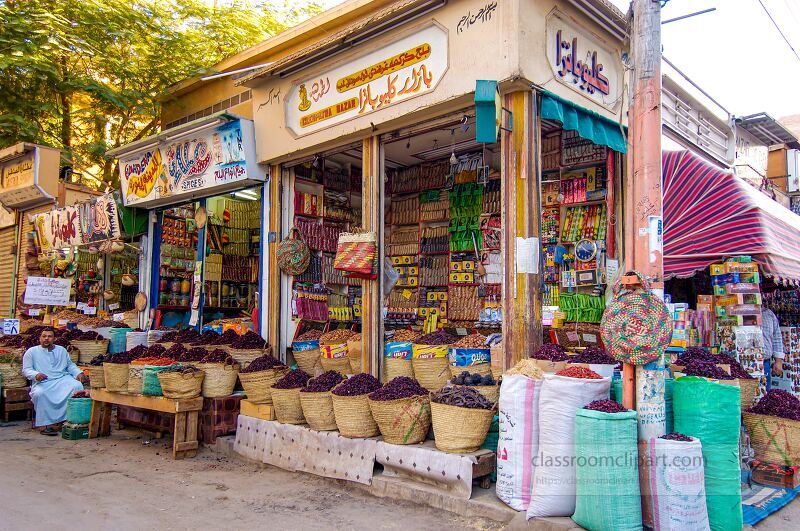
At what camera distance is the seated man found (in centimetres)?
842

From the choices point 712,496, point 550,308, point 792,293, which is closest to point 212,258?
point 550,308

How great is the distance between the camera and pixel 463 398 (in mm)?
5121

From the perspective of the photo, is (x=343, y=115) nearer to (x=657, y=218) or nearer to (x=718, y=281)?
(x=657, y=218)

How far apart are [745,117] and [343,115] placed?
363 inches

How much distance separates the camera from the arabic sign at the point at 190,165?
879 centimetres

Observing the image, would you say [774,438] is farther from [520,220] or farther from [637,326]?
[520,220]

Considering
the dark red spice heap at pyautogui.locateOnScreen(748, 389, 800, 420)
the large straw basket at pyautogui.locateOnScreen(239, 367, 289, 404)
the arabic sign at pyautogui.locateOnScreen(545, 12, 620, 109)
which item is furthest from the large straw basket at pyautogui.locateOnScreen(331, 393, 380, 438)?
the arabic sign at pyautogui.locateOnScreen(545, 12, 620, 109)

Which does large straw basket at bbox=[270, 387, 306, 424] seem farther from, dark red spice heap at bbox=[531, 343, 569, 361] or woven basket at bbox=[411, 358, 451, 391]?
dark red spice heap at bbox=[531, 343, 569, 361]

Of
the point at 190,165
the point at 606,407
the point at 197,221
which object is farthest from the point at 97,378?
the point at 606,407

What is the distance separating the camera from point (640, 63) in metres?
4.49

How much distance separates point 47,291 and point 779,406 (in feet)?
42.5

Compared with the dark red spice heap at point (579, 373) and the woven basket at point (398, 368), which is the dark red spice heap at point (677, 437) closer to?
the dark red spice heap at point (579, 373)

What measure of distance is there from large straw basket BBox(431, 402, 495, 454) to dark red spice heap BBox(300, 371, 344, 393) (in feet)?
5.08

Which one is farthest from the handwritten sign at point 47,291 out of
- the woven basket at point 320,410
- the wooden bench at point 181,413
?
the woven basket at point 320,410
